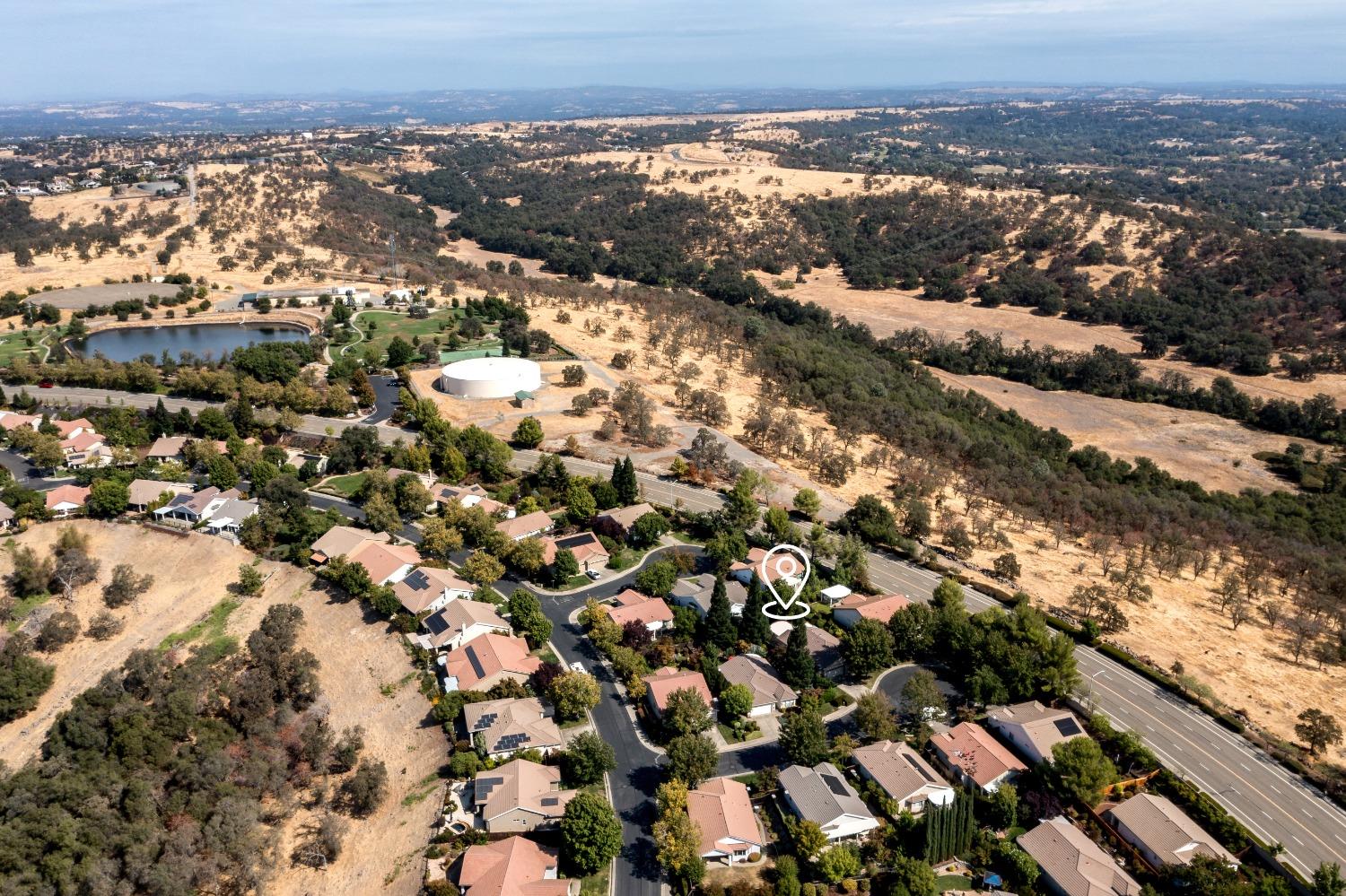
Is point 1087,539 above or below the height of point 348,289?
below

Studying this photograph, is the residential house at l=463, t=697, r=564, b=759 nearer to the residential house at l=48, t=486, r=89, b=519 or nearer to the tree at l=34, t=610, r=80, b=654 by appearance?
the tree at l=34, t=610, r=80, b=654

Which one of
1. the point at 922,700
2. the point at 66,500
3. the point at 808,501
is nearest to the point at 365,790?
the point at 922,700

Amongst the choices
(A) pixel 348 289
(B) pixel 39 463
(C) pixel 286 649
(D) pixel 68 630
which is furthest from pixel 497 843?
(A) pixel 348 289

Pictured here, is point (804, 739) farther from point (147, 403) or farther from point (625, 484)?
point (147, 403)

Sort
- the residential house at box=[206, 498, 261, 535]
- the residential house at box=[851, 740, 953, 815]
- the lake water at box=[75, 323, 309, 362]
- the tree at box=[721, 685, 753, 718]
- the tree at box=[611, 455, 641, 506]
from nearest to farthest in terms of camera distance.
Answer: the residential house at box=[851, 740, 953, 815] < the tree at box=[721, 685, 753, 718] < the residential house at box=[206, 498, 261, 535] < the tree at box=[611, 455, 641, 506] < the lake water at box=[75, 323, 309, 362]

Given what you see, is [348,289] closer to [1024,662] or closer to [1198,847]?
[1024,662]

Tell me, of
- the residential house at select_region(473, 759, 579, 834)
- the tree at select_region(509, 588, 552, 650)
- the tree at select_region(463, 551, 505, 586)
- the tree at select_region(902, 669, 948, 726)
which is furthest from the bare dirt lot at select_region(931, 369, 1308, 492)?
the residential house at select_region(473, 759, 579, 834)

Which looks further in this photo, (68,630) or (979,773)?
(68,630)
